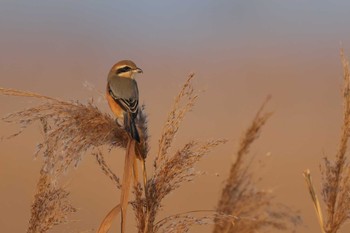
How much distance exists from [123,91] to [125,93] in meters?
0.05

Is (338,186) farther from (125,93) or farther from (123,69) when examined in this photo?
(123,69)

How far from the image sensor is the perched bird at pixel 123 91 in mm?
4070

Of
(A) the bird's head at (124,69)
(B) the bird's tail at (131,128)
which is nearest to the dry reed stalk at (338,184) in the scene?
(B) the bird's tail at (131,128)

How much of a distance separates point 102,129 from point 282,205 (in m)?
0.99

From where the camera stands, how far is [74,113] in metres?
2.97

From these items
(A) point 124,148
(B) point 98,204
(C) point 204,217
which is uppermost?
(B) point 98,204

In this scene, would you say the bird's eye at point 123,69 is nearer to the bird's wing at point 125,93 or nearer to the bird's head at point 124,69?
the bird's head at point 124,69

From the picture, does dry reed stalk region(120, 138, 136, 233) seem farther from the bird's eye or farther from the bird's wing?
the bird's eye

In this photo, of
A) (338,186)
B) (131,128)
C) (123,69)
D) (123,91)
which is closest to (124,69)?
(123,69)

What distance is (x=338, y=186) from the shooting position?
3.37 meters

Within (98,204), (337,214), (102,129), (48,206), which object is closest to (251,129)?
(337,214)

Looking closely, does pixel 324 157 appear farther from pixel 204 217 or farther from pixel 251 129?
pixel 204 217

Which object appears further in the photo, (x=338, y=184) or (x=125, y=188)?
(x=338, y=184)

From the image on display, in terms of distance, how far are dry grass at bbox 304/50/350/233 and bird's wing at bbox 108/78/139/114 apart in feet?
4.02
